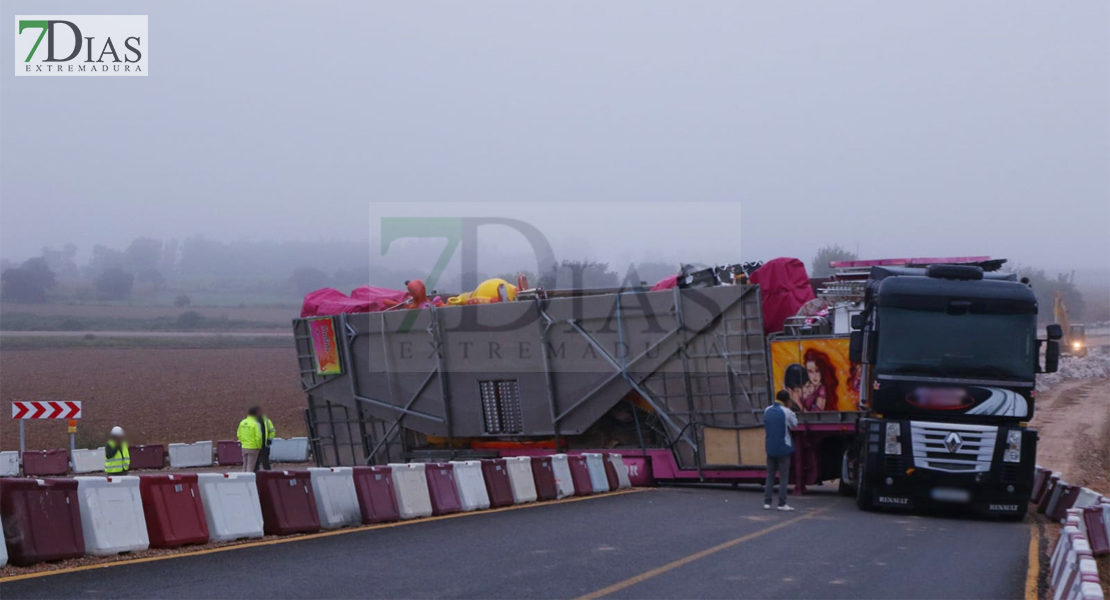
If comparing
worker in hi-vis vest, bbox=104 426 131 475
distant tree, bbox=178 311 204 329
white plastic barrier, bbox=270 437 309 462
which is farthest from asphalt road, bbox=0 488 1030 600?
distant tree, bbox=178 311 204 329

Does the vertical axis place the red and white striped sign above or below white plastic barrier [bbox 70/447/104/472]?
above

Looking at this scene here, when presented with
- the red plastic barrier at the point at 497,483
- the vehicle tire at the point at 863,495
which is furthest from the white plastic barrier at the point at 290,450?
the vehicle tire at the point at 863,495

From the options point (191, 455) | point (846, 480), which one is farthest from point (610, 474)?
point (191, 455)

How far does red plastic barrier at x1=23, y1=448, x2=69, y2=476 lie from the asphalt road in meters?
16.9

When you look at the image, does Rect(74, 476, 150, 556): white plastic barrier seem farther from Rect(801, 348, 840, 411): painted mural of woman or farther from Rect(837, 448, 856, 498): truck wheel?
Rect(837, 448, 856, 498): truck wheel

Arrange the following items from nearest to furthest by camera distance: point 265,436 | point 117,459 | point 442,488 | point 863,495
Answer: point 442,488 → point 863,495 → point 265,436 → point 117,459

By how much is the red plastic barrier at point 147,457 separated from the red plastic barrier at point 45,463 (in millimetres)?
2447

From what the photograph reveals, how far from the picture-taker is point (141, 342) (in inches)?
3509

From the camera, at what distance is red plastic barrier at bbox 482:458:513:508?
15234 millimetres

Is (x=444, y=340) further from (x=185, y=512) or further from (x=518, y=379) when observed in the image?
(x=185, y=512)

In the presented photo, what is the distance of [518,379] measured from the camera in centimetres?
2184

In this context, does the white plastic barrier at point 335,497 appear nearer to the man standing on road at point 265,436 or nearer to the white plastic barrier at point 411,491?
the white plastic barrier at point 411,491

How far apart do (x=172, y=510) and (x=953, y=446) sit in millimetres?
10319

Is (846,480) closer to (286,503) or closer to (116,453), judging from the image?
(286,503)
